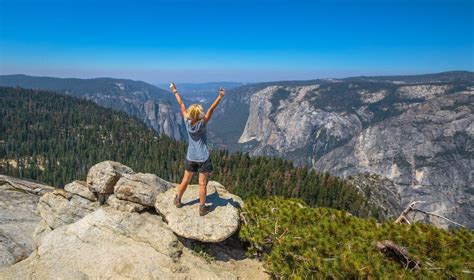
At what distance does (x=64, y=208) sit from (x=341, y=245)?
62.0 feet

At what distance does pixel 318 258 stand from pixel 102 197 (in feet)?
54.1

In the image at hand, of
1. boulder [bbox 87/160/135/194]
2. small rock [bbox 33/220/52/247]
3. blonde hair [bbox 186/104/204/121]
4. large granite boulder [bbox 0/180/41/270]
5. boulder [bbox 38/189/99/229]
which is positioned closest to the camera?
blonde hair [bbox 186/104/204/121]

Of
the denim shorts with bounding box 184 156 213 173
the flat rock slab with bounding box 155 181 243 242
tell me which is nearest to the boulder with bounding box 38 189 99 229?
the flat rock slab with bounding box 155 181 243 242

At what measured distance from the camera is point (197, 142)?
1714 centimetres

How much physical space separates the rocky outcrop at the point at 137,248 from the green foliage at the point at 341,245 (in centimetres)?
156

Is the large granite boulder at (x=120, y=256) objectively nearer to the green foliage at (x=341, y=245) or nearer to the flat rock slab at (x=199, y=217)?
the flat rock slab at (x=199, y=217)

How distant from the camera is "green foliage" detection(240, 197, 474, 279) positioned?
41.6 feet

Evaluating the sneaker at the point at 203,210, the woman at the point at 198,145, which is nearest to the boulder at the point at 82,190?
the woman at the point at 198,145

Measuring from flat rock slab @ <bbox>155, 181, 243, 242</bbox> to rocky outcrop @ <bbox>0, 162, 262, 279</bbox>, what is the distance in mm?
54

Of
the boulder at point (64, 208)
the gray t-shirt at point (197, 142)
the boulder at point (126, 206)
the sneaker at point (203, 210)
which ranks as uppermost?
the gray t-shirt at point (197, 142)

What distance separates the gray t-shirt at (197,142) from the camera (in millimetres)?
16781

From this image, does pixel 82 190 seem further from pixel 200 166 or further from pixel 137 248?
pixel 200 166

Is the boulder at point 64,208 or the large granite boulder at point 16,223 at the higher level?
the boulder at point 64,208

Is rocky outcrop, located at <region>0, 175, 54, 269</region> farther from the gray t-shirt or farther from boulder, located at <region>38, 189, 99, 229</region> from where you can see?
the gray t-shirt
